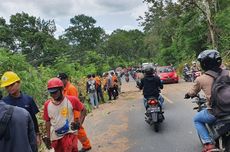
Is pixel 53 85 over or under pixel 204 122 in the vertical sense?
over


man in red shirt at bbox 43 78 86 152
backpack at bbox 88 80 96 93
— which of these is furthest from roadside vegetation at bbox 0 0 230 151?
man in red shirt at bbox 43 78 86 152

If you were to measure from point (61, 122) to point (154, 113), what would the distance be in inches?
189

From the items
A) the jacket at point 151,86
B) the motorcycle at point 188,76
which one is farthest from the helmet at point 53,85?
the motorcycle at point 188,76

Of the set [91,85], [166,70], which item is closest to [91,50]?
[166,70]

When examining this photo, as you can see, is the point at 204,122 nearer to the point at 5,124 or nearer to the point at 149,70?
the point at 5,124

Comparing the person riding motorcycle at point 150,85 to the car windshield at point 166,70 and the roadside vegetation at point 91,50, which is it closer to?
the roadside vegetation at point 91,50

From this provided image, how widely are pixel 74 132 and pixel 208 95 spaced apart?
7.74 ft

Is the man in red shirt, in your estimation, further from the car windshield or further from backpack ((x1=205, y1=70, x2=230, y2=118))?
the car windshield

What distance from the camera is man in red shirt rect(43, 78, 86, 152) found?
7.02m

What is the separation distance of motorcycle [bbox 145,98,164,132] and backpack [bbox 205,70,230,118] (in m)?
5.04

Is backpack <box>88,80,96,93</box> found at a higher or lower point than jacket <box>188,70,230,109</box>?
lower

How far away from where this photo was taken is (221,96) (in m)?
6.12

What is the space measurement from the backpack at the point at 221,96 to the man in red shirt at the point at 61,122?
227cm

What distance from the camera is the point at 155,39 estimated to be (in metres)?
74.5
